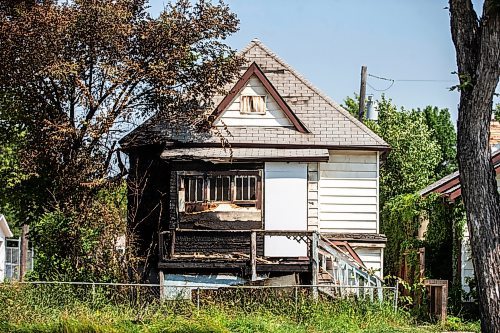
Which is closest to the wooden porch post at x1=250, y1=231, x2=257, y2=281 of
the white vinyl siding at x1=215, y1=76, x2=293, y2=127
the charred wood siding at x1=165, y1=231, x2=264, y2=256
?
the charred wood siding at x1=165, y1=231, x2=264, y2=256

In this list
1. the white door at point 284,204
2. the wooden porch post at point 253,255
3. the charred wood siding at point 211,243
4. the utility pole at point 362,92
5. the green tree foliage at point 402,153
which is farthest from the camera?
the green tree foliage at point 402,153

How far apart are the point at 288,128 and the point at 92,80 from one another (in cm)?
534

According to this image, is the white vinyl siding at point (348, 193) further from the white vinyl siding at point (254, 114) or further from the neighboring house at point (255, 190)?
the white vinyl siding at point (254, 114)

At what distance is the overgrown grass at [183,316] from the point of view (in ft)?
57.4

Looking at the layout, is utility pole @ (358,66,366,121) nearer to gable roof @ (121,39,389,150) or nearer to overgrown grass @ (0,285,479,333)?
gable roof @ (121,39,389,150)

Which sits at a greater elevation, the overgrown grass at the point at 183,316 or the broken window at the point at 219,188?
the broken window at the point at 219,188

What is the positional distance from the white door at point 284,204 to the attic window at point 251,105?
5.16ft

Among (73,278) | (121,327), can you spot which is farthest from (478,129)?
(73,278)

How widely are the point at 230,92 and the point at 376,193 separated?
15.7 ft

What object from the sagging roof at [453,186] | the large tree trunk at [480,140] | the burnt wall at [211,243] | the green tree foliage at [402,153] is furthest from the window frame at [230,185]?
the green tree foliage at [402,153]

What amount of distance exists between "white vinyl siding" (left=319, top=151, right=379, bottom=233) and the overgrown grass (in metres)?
4.88

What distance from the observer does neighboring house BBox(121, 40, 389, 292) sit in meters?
23.8

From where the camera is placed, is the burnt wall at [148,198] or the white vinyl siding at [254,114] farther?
the white vinyl siding at [254,114]

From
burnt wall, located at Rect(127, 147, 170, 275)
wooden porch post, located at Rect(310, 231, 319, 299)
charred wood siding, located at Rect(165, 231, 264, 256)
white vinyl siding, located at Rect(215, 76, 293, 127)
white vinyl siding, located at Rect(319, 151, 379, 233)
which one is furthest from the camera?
white vinyl siding, located at Rect(319, 151, 379, 233)
